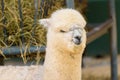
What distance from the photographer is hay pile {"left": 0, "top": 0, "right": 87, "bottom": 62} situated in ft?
9.24

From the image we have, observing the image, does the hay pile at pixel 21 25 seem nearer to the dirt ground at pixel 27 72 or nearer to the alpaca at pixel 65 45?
the dirt ground at pixel 27 72

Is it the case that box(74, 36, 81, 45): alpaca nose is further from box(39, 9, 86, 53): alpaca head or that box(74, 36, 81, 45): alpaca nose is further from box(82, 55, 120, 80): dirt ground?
box(82, 55, 120, 80): dirt ground

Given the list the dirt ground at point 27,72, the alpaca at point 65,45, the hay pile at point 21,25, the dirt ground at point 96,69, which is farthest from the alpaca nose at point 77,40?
the dirt ground at point 96,69

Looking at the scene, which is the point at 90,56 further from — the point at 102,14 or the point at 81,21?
the point at 81,21

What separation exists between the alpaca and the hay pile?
2.14ft

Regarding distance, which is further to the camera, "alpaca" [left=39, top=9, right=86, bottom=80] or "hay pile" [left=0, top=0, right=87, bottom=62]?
"hay pile" [left=0, top=0, right=87, bottom=62]

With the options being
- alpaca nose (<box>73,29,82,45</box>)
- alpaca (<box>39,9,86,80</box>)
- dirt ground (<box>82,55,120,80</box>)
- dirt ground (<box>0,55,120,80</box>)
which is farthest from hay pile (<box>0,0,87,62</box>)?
dirt ground (<box>82,55,120,80</box>)

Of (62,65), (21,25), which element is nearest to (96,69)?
(21,25)

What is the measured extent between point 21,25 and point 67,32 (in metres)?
0.84

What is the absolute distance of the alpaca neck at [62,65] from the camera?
2.08 m

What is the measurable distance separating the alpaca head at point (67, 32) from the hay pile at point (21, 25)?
0.73m

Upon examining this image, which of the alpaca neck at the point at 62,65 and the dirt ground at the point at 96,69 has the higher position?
the alpaca neck at the point at 62,65

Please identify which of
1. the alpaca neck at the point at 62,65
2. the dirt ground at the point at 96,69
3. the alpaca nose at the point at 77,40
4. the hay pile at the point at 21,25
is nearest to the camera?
the alpaca nose at the point at 77,40

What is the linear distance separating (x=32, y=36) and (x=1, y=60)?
0.21 m
